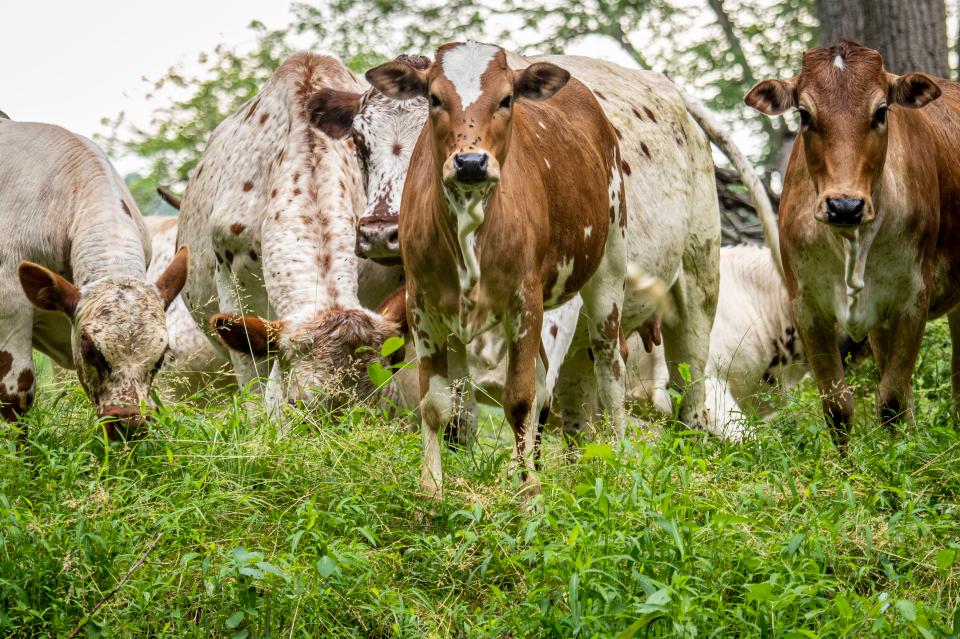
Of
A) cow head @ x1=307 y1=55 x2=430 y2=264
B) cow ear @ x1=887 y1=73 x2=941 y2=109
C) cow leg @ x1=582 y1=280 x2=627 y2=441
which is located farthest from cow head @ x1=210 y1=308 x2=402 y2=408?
cow ear @ x1=887 y1=73 x2=941 y2=109

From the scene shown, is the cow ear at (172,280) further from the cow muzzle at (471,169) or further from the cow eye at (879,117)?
the cow eye at (879,117)

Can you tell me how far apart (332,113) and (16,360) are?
8.02ft

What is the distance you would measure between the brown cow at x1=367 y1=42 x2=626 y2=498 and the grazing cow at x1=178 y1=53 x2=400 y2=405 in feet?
2.92

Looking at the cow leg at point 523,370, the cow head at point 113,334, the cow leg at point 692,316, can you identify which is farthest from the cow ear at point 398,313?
the cow leg at point 692,316

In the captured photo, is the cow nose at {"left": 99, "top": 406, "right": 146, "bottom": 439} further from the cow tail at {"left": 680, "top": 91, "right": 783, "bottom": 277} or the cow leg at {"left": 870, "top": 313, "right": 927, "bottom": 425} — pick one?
the cow tail at {"left": 680, "top": 91, "right": 783, "bottom": 277}

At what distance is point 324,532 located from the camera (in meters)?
4.89

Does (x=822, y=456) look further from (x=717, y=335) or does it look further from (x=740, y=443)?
(x=717, y=335)

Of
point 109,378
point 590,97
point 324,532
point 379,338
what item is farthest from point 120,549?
point 590,97

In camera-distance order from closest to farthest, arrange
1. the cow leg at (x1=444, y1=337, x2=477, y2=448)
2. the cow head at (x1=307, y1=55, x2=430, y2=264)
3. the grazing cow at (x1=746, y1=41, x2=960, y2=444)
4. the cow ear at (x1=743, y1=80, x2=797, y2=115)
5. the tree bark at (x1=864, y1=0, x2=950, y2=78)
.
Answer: the cow leg at (x1=444, y1=337, x2=477, y2=448) < the grazing cow at (x1=746, y1=41, x2=960, y2=444) < the cow ear at (x1=743, y1=80, x2=797, y2=115) < the cow head at (x1=307, y1=55, x2=430, y2=264) < the tree bark at (x1=864, y1=0, x2=950, y2=78)

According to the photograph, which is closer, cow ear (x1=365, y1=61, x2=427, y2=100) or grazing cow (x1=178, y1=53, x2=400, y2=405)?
cow ear (x1=365, y1=61, x2=427, y2=100)

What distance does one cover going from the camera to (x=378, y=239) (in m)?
6.92

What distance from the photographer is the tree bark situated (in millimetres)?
9438

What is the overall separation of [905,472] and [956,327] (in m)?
2.51

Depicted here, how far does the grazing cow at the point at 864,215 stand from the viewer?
625cm
